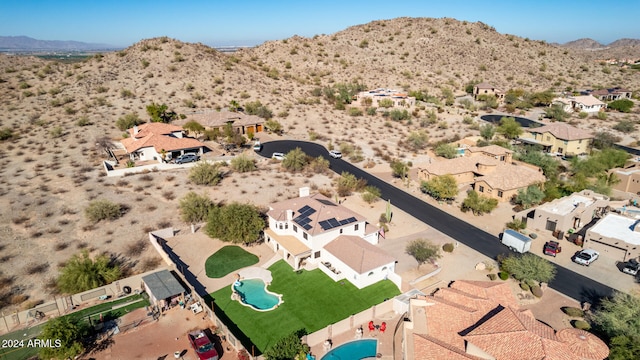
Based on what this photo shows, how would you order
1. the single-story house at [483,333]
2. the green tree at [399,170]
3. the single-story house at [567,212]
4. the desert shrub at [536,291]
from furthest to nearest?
1. the green tree at [399,170]
2. the single-story house at [567,212]
3. the desert shrub at [536,291]
4. the single-story house at [483,333]

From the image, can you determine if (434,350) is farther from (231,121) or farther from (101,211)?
(231,121)

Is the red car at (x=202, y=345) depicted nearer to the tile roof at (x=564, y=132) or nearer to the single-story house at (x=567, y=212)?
the single-story house at (x=567, y=212)

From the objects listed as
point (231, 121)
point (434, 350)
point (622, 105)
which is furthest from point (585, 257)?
point (622, 105)

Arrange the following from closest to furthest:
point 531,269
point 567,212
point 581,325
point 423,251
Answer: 1. point 581,325
2. point 531,269
3. point 423,251
4. point 567,212

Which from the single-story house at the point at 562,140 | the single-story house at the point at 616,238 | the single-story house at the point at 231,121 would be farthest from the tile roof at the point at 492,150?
the single-story house at the point at 231,121

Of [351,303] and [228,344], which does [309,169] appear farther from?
[228,344]

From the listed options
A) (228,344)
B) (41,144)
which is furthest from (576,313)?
(41,144)
